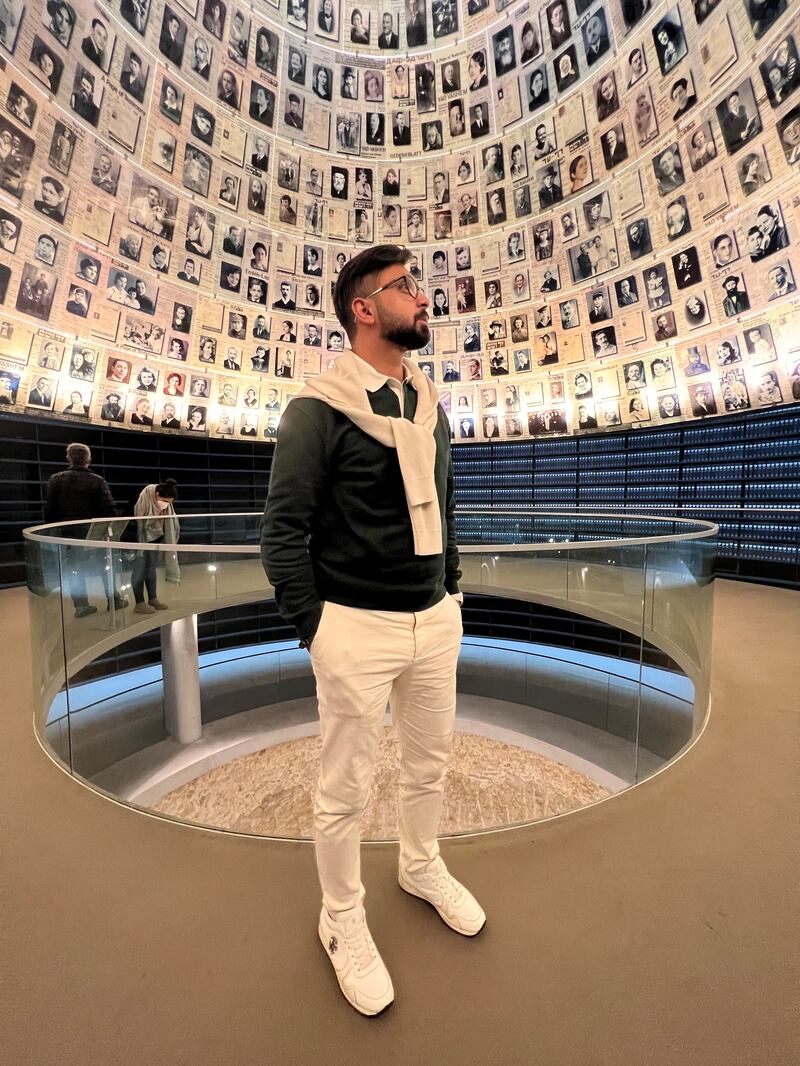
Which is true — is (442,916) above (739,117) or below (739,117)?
below

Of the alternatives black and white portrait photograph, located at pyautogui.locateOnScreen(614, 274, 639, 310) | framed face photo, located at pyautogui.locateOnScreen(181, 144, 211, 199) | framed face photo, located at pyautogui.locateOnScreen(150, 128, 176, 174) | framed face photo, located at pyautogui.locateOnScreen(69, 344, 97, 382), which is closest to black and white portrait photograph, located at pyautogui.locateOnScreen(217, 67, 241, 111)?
framed face photo, located at pyautogui.locateOnScreen(181, 144, 211, 199)

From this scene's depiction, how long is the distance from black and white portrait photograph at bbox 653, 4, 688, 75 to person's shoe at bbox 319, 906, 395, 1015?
9.60 metres

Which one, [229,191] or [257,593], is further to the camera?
[229,191]

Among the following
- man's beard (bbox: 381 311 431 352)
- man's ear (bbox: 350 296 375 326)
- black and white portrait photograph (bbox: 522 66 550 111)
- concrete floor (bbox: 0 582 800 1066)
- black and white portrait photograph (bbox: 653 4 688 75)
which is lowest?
concrete floor (bbox: 0 582 800 1066)

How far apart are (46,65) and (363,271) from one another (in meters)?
8.37

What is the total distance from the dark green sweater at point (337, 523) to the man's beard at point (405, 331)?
120 millimetres

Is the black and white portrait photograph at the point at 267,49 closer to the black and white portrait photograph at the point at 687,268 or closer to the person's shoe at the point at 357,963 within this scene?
the black and white portrait photograph at the point at 687,268

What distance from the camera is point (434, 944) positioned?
1.30 m

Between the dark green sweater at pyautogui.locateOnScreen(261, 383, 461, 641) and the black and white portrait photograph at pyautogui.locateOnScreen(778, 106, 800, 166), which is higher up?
the black and white portrait photograph at pyautogui.locateOnScreen(778, 106, 800, 166)

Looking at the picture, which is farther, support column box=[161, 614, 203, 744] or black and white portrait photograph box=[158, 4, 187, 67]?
black and white portrait photograph box=[158, 4, 187, 67]

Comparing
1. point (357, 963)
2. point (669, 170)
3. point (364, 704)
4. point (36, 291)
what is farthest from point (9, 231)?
point (669, 170)

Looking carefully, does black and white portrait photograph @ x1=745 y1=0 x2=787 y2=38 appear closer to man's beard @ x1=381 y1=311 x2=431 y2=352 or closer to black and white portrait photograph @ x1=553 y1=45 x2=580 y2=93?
black and white portrait photograph @ x1=553 y1=45 x2=580 y2=93

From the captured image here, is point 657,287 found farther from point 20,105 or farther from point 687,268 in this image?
point 20,105

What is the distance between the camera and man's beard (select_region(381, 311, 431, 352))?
1.23 m
